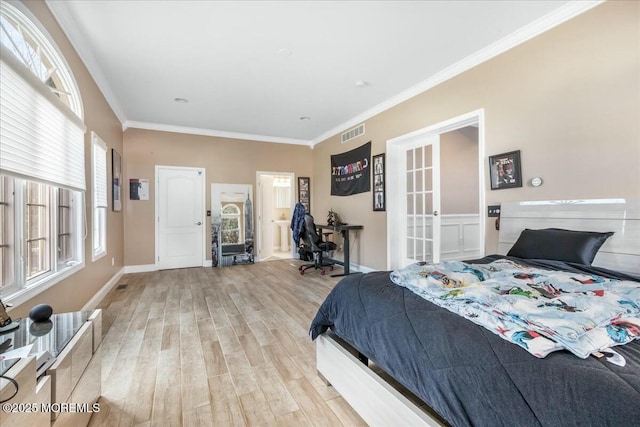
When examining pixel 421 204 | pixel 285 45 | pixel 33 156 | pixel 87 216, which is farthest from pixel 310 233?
pixel 33 156

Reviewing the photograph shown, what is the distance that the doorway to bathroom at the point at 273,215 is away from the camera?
6246 millimetres

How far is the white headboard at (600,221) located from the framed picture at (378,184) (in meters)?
2.04

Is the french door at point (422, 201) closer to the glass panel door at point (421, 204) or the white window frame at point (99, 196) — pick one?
the glass panel door at point (421, 204)

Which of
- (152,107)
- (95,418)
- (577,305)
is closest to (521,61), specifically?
(577,305)

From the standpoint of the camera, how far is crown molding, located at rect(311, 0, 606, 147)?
225 centimetres

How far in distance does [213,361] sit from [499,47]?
3.81 m

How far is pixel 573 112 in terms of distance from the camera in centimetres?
228

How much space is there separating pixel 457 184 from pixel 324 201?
2.68 m

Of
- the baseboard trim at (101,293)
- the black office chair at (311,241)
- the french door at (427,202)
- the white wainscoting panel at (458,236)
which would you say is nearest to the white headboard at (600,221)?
the french door at (427,202)

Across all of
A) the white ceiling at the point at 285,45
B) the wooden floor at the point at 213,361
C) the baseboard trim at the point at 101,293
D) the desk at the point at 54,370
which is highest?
the white ceiling at the point at 285,45

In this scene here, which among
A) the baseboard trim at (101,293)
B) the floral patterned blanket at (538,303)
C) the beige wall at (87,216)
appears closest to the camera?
the floral patterned blanket at (538,303)

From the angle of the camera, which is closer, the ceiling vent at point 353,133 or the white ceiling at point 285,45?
the white ceiling at point 285,45

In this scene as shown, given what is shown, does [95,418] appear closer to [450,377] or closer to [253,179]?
[450,377]

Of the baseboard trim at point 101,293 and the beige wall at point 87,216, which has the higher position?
the beige wall at point 87,216
